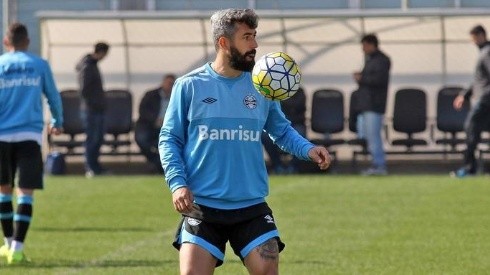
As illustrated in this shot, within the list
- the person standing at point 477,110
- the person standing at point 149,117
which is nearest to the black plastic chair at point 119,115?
the person standing at point 149,117

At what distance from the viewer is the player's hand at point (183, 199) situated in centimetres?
746

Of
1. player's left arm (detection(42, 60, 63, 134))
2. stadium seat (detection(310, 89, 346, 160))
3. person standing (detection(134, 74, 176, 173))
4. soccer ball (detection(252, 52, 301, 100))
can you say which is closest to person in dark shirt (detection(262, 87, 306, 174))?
stadium seat (detection(310, 89, 346, 160))

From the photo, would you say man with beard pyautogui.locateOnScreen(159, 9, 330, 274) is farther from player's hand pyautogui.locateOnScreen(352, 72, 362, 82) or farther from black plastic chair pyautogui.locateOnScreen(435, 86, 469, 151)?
black plastic chair pyautogui.locateOnScreen(435, 86, 469, 151)

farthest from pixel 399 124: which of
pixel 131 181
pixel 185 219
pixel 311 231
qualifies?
pixel 185 219

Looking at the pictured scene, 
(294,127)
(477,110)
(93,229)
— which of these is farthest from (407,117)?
(93,229)

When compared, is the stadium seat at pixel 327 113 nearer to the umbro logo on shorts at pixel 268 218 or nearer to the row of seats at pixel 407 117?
the row of seats at pixel 407 117

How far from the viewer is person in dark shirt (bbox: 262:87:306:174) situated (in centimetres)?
2445

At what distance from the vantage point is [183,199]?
7457mm

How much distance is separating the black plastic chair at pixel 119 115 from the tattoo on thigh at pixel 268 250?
17858 millimetres

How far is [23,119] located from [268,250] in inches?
214

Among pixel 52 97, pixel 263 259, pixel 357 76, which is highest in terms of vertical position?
pixel 263 259

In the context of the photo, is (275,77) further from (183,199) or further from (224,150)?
(183,199)

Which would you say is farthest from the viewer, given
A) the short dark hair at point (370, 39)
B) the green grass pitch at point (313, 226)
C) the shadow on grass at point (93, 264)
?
the short dark hair at point (370, 39)

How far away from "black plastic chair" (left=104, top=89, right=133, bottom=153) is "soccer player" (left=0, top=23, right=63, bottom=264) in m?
12.6
